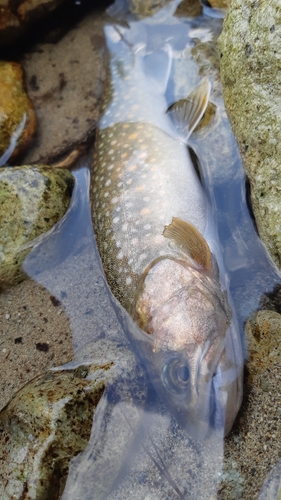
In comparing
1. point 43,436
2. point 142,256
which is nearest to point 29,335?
point 43,436

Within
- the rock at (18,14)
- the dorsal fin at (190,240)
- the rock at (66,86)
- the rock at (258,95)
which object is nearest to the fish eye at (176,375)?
the dorsal fin at (190,240)

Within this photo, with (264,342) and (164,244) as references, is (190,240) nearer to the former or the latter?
(164,244)

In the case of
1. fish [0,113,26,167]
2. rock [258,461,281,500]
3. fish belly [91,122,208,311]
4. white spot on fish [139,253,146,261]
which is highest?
fish [0,113,26,167]

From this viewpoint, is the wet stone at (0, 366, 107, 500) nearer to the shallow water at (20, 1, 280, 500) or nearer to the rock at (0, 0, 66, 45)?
the shallow water at (20, 1, 280, 500)

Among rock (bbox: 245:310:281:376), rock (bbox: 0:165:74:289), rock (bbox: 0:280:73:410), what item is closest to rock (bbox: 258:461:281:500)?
rock (bbox: 245:310:281:376)

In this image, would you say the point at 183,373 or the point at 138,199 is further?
the point at 138,199
